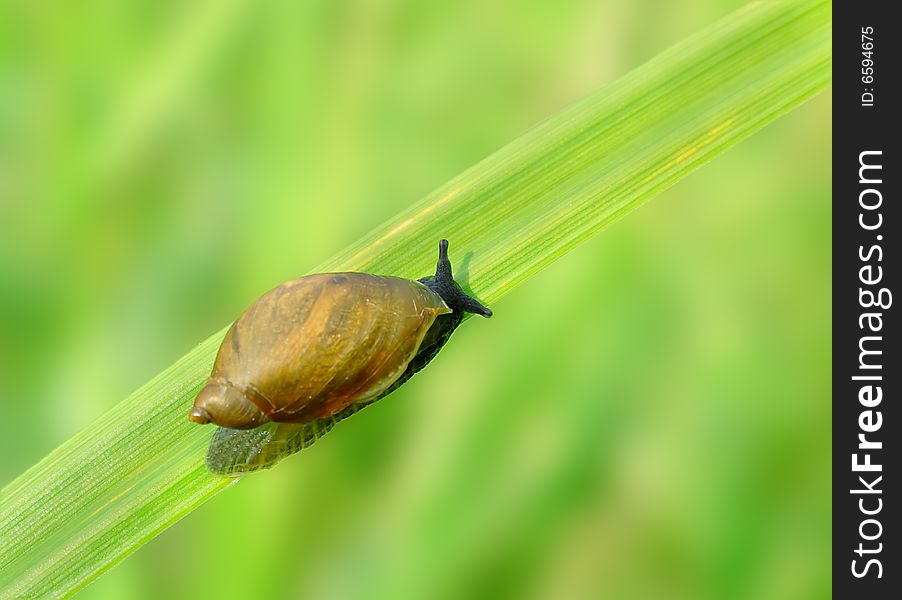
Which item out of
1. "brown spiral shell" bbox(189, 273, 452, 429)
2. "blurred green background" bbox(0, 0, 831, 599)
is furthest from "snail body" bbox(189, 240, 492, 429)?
"blurred green background" bbox(0, 0, 831, 599)

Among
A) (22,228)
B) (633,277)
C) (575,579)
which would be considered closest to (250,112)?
(22,228)

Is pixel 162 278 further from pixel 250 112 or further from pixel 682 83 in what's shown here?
pixel 682 83

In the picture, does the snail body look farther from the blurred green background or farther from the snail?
the blurred green background

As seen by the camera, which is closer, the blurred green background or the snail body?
the snail body

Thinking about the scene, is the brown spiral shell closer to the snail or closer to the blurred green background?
the snail
